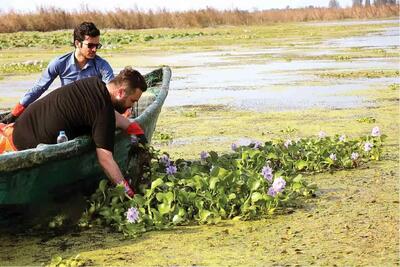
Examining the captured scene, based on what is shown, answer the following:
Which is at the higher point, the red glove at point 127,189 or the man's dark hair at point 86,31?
the man's dark hair at point 86,31

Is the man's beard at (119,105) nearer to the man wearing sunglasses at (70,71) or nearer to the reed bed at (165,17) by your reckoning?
the man wearing sunglasses at (70,71)

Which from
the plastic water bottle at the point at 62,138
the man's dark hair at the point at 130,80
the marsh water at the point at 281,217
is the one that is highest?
the man's dark hair at the point at 130,80

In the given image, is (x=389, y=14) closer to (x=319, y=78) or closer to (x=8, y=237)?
(x=319, y=78)

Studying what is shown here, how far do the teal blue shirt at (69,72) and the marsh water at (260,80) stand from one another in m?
5.00

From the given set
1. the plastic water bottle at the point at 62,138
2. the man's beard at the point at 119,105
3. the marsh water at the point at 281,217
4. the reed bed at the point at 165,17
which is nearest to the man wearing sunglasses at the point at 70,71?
the man's beard at the point at 119,105

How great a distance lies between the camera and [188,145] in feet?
28.7

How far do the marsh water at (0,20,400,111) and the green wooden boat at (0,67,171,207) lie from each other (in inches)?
255

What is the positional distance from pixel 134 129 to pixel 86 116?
0.53 m

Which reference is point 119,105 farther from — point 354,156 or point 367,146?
point 367,146

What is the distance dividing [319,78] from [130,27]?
106ft

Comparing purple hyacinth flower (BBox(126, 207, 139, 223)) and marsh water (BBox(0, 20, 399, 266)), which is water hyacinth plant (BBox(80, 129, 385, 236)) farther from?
marsh water (BBox(0, 20, 399, 266))

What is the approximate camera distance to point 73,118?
5367 millimetres

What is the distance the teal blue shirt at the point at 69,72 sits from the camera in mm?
6992

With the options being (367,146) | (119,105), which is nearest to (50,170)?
(119,105)
